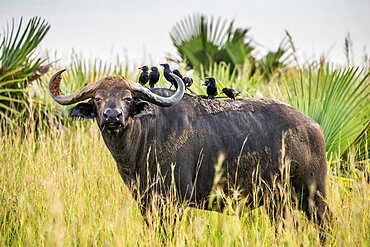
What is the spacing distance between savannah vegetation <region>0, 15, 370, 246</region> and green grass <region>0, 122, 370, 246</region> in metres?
0.01

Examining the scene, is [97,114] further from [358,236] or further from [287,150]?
[358,236]

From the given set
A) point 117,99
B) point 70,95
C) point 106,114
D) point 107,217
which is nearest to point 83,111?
point 70,95

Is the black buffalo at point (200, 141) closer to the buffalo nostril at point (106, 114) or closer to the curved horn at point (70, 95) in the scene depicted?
the curved horn at point (70, 95)

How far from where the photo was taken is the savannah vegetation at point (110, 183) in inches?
187

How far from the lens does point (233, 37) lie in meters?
15.2

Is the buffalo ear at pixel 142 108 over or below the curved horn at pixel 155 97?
below

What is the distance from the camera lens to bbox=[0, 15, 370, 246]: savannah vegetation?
475cm

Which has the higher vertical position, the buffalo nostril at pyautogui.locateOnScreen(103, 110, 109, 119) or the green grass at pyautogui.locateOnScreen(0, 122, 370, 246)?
the buffalo nostril at pyautogui.locateOnScreen(103, 110, 109, 119)

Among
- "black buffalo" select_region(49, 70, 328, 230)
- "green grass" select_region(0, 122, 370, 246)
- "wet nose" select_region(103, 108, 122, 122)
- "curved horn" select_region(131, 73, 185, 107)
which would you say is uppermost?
"curved horn" select_region(131, 73, 185, 107)

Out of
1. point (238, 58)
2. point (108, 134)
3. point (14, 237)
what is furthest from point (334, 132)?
point (238, 58)

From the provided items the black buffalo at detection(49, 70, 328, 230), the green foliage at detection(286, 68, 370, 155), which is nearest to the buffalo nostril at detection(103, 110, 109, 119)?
the black buffalo at detection(49, 70, 328, 230)

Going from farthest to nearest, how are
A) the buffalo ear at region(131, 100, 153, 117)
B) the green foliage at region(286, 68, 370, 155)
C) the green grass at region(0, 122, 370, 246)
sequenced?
the green foliage at region(286, 68, 370, 155), the buffalo ear at region(131, 100, 153, 117), the green grass at region(0, 122, 370, 246)

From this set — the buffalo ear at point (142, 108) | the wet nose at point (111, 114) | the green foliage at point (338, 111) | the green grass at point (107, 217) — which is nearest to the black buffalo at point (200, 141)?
the buffalo ear at point (142, 108)

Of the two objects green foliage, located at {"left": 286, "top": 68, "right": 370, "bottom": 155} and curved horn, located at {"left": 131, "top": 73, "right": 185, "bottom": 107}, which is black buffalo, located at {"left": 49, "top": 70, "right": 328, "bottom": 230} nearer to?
curved horn, located at {"left": 131, "top": 73, "right": 185, "bottom": 107}
